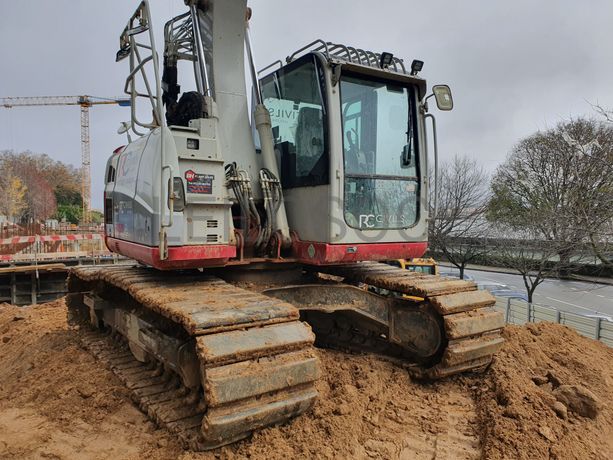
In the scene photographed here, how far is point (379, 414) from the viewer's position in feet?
13.2

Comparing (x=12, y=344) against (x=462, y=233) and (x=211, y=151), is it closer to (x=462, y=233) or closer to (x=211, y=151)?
(x=211, y=151)

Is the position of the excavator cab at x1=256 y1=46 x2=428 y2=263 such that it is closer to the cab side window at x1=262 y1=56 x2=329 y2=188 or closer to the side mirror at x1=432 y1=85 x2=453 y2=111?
the cab side window at x1=262 y1=56 x2=329 y2=188

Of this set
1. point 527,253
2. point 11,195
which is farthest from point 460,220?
point 11,195

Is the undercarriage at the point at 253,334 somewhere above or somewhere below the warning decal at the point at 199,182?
below

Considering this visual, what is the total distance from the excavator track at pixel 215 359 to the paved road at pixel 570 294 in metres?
16.6

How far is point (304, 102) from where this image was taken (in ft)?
15.6

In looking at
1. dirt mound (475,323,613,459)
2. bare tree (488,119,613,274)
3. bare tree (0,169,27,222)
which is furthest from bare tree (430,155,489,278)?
bare tree (0,169,27,222)

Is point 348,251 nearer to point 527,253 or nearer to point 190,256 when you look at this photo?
point 190,256

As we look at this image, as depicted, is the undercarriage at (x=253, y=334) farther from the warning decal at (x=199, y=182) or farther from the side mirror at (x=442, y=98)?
the side mirror at (x=442, y=98)

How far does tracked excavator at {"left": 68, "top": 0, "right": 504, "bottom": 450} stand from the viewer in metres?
4.10

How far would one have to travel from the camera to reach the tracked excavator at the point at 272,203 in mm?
4102

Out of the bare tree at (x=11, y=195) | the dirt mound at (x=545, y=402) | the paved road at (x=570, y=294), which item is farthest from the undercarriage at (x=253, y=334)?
the bare tree at (x=11, y=195)

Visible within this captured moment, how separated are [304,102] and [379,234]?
1.48 metres

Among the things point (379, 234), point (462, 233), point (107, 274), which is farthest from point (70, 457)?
point (462, 233)
